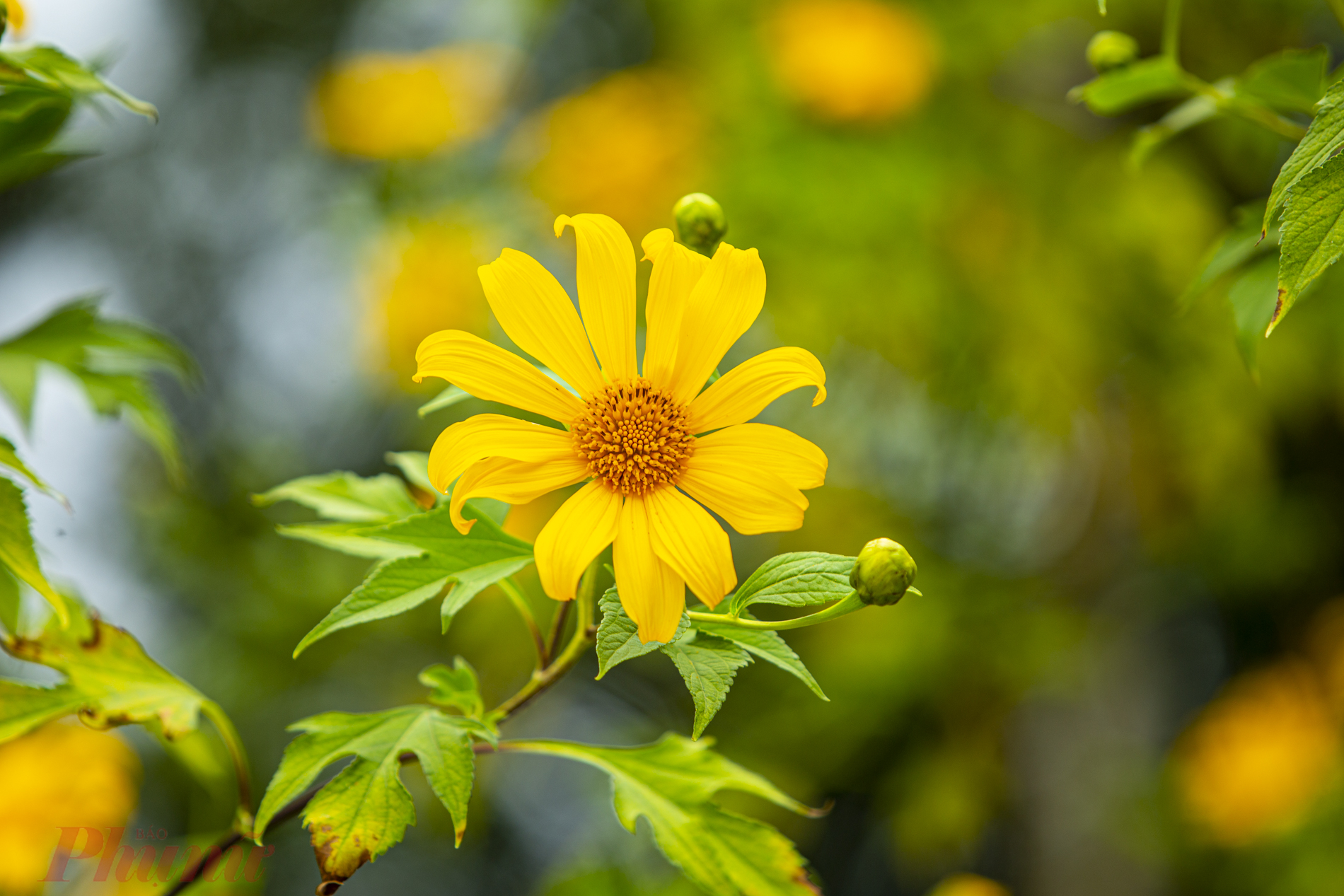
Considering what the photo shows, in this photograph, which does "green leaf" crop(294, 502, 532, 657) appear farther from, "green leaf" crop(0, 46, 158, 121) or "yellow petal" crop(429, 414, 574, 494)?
"green leaf" crop(0, 46, 158, 121)

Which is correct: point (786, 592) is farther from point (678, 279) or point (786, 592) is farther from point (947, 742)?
point (947, 742)

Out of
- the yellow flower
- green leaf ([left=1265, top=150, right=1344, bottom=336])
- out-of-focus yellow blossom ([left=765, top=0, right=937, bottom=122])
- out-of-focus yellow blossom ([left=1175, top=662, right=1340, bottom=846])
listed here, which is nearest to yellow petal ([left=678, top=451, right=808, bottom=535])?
the yellow flower

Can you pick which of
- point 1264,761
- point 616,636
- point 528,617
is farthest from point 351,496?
point 1264,761

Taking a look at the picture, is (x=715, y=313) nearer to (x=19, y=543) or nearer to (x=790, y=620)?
(x=790, y=620)

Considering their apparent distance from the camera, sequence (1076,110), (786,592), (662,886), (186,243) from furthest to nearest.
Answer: (186,243) → (1076,110) → (662,886) → (786,592)

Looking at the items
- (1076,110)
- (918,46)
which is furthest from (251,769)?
(1076,110)

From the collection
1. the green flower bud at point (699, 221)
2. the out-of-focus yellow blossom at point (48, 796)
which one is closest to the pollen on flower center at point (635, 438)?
the green flower bud at point (699, 221)

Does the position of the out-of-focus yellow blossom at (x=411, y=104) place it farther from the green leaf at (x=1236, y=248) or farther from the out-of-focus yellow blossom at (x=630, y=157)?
the green leaf at (x=1236, y=248)
